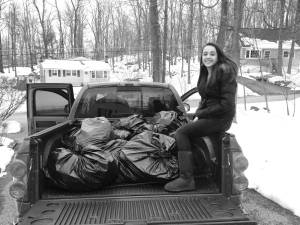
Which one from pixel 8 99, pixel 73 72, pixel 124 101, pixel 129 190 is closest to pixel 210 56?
pixel 129 190

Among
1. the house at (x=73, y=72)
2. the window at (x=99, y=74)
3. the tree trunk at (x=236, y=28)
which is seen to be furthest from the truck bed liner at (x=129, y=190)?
the window at (x=99, y=74)

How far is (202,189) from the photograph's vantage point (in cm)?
324

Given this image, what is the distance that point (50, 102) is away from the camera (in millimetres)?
6238

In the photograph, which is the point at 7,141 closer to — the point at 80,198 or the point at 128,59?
the point at 80,198

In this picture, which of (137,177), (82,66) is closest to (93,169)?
(137,177)

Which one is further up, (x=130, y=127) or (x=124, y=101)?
(x=124, y=101)

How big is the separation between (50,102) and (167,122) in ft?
8.84

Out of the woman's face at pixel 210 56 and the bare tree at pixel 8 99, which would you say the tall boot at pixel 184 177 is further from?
the bare tree at pixel 8 99

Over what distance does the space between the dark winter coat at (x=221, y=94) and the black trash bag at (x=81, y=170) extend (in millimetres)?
1071

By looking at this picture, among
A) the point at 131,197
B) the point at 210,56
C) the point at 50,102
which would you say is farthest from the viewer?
the point at 50,102

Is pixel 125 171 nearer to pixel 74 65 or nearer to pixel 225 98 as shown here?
pixel 225 98

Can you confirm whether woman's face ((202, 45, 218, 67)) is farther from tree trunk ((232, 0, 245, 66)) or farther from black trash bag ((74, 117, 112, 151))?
tree trunk ((232, 0, 245, 66))

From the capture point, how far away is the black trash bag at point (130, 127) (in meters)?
4.20

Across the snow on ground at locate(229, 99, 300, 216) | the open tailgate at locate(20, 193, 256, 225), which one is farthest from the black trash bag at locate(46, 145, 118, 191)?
the snow on ground at locate(229, 99, 300, 216)
